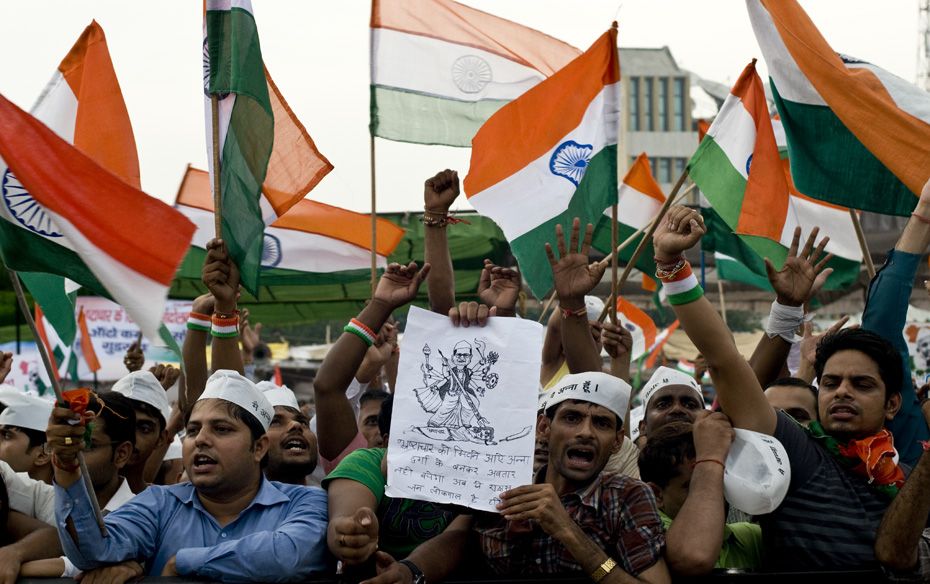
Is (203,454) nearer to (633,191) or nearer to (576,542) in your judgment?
(576,542)

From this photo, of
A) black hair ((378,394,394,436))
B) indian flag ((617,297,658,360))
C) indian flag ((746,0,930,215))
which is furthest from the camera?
indian flag ((617,297,658,360))

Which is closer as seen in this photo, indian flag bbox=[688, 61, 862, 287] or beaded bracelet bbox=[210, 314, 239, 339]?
beaded bracelet bbox=[210, 314, 239, 339]

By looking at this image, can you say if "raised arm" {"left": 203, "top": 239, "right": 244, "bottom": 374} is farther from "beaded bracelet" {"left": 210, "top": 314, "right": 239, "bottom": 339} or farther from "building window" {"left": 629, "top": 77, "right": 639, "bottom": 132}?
"building window" {"left": 629, "top": 77, "right": 639, "bottom": 132}

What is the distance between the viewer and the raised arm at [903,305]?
14.4 feet

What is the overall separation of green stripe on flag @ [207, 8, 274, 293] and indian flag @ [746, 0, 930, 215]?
247 cm

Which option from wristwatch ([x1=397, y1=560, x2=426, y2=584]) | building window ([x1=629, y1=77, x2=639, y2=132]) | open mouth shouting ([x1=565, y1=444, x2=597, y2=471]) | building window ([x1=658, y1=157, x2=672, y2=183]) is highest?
building window ([x1=629, y1=77, x2=639, y2=132])

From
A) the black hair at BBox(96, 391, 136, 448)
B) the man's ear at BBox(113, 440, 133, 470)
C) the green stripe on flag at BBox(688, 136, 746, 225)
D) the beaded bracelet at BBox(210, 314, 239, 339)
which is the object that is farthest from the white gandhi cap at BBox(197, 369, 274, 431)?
the green stripe on flag at BBox(688, 136, 746, 225)

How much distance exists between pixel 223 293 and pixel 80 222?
3.41ft

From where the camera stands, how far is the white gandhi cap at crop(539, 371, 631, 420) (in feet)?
13.9

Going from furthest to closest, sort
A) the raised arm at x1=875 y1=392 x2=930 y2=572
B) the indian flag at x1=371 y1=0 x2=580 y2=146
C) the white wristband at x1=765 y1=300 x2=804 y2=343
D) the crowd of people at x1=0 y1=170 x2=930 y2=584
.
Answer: the indian flag at x1=371 y1=0 x2=580 y2=146, the white wristband at x1=765 y1=300 x2=804 y2=343, the crowd of people at x1=0 y1=170 x2=930 y2=584, the raised arm at x1=875 y1=392 x2=930 y2=572

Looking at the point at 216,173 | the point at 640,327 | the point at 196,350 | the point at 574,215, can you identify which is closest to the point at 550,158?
the point at 574,215

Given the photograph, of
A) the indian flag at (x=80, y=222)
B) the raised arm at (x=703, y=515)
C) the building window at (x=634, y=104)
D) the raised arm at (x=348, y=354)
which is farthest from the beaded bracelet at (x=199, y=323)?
the building window at (x=634, y=104)

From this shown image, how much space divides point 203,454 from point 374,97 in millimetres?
3066

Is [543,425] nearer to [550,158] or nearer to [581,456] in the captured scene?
[581,456]
